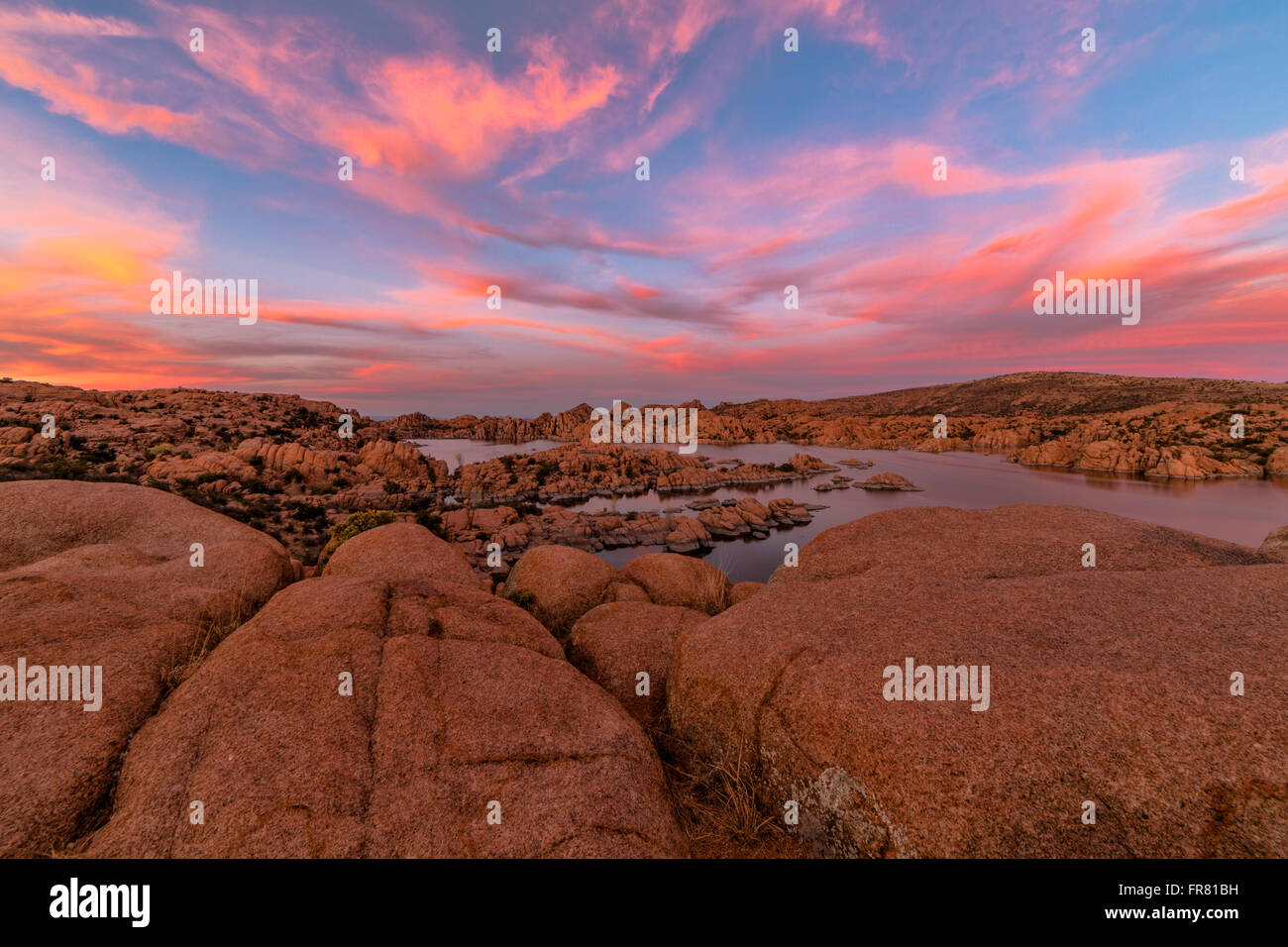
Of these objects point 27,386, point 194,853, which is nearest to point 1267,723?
point 194,853

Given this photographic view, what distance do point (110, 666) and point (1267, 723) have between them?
12114 mm

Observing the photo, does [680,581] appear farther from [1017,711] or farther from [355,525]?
[355,525]

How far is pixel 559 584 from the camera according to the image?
40.5 feet

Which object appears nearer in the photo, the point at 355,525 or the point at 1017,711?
the point at 1017,711

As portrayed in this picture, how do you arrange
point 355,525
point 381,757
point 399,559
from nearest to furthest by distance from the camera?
point 381,757 < point 399,559 < point 355,525

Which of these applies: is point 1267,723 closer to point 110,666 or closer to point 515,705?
point 515,705

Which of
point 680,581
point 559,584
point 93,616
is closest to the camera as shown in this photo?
point 93,616

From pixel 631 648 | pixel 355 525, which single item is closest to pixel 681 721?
pixel 631 648

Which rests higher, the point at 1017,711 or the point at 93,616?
the point at 93,616


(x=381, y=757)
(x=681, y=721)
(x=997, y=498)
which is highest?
(x=381, y=757)

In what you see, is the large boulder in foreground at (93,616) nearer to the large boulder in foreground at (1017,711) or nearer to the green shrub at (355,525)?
the green shrub at (355,525)

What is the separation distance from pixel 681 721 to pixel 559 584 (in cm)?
657

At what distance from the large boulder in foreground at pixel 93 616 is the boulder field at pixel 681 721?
0.11ft

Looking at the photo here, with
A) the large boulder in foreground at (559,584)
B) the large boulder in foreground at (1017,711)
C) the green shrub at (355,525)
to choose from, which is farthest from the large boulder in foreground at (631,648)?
the green shrub at (355,525)
